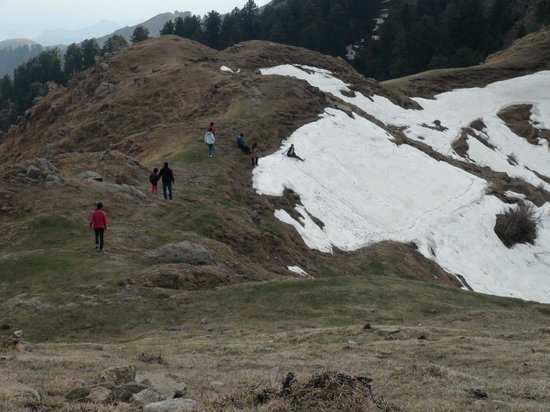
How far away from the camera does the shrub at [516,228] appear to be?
46500 millimetres

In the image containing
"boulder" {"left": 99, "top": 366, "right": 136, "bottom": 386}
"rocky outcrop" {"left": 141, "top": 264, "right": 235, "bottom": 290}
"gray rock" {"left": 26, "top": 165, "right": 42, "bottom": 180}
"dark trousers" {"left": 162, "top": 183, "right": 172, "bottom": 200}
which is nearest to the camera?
"boulder" {"left": 99, "top": 366, "right": 136, "bottom": 386}

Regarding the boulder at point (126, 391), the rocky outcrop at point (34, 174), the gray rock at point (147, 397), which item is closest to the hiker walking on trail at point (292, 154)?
the rocky outcrop at point (34, 174)

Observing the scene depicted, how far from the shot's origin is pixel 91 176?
111 ft

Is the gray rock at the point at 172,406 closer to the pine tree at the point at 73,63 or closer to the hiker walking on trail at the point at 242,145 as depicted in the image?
the hiker walking on trail at the point at 242,145

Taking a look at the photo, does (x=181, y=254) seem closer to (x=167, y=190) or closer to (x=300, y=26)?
(x=167, y=190)

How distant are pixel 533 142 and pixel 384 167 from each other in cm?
2975

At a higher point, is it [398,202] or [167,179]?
[167,179]

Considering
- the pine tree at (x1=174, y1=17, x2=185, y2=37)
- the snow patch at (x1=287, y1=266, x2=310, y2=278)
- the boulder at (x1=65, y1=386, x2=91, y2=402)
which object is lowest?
the snow patch at (x1=287, y1=266, x2=310, y2=278)

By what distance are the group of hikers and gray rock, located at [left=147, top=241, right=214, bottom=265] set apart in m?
2.14

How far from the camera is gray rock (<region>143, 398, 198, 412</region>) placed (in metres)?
10.3

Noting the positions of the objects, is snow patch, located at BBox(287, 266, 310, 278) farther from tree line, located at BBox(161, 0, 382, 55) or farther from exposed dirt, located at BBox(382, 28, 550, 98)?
tree line, located at BBox(161, 0, 382, 55)

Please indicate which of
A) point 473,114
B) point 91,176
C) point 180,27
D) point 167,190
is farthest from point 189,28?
point 167,190

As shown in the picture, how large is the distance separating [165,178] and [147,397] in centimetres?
2228

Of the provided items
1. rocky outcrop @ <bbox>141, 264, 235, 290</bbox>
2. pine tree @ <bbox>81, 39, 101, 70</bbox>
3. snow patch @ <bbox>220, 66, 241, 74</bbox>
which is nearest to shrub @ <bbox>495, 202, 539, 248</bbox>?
rocky outcrop @ <bbox>141, 264, 235, 290</bbox>
